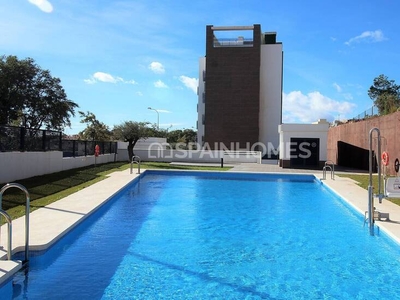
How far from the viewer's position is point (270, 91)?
41375 mm

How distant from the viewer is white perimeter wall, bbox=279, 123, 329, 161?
75.5ft

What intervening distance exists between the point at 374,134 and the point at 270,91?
846 inches

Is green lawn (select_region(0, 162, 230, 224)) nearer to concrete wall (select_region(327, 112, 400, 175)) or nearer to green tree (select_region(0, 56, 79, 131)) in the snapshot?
concrete wall (select_region(327, 112, 400, 175))

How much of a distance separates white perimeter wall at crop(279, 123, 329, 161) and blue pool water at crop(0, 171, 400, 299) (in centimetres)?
1329

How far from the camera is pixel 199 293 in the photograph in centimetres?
449

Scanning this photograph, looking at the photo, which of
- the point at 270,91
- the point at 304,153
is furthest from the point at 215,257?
the point at 270,91

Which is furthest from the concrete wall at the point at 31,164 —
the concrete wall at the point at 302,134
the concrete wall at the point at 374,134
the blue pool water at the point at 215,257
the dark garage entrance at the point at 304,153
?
→ the dark garage entrance at the point at 304,153

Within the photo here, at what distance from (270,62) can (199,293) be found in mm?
39554

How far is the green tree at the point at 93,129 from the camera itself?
35.8 metres

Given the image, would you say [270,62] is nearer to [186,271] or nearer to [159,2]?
[159,2]

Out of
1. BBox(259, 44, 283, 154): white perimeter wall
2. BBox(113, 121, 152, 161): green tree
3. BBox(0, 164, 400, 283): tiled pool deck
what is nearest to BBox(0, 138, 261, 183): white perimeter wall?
BBox(113, 121, 152, 161): green tree

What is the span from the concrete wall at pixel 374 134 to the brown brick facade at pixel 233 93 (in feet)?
33.1

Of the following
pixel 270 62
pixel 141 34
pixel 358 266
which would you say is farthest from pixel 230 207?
pixel 270 62
